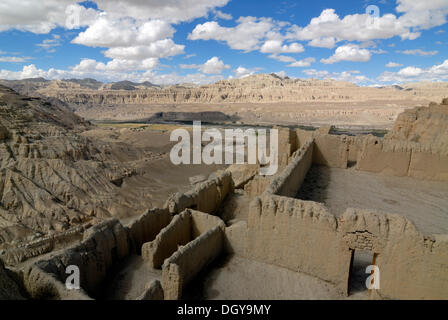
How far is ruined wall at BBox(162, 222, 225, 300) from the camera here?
18.0ft

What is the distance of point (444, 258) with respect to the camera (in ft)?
16.6

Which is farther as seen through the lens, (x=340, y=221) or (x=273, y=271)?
(x=273, y=271)

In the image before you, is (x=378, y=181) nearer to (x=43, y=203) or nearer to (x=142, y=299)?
(x=142, y=299)

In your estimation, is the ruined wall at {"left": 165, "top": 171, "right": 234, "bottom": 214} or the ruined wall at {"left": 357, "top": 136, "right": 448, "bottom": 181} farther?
the ruined wall at {"left": 357, "top": 136, "right": 448, "bottom": 181}

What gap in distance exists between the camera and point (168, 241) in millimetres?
7051

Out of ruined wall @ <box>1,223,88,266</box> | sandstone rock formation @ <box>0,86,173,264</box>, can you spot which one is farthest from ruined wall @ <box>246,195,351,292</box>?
sandstone rock formation @ <box>0,86,173,264</box>

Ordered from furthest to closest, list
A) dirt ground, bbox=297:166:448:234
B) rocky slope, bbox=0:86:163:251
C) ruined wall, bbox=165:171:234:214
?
rocky slope, bbox=0:86:163:251
dirt ground, bbox=297:166:448:234
ruined wall, bbox=165:171:234:214

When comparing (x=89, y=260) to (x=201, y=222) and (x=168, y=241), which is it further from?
(x=201, y=222)

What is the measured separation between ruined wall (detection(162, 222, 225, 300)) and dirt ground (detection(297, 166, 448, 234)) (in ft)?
12.4

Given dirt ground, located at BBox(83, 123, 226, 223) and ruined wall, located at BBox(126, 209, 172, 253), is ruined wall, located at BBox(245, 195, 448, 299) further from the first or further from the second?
dirt ground, located at BBox(83, 123, 226, 223)

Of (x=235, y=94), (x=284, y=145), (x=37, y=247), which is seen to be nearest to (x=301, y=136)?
(x=284, y=145)
